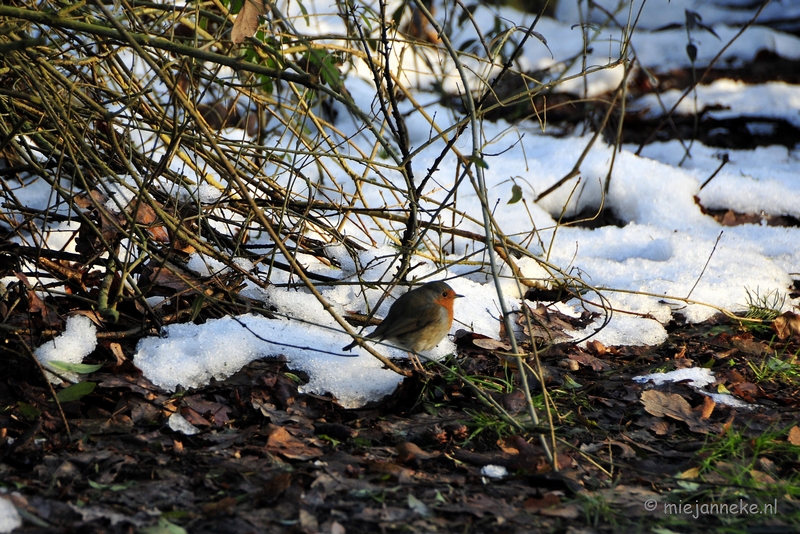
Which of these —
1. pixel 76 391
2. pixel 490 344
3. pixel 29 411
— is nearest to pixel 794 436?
pixel 490 344

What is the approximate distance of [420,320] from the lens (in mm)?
3162

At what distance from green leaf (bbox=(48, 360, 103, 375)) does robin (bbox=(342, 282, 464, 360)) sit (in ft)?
3.23

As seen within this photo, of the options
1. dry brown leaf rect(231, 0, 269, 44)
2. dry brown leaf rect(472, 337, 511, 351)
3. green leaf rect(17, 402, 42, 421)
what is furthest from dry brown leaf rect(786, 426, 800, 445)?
green leaf rect(17, 402, 42, 421)

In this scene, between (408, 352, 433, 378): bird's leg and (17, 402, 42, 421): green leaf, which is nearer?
(17, 402, 42, 421): green leaf

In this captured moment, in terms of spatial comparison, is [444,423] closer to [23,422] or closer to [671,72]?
[23,422]

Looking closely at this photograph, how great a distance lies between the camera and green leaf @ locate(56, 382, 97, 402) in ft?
8.48

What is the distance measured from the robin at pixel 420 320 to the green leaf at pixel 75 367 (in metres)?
0.99

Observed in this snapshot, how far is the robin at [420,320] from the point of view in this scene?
3156mm

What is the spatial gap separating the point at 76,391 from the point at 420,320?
53.7 inches

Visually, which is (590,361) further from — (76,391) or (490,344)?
(76,391)

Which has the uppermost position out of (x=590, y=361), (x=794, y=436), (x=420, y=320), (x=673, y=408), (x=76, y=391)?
(x=420, y=320)

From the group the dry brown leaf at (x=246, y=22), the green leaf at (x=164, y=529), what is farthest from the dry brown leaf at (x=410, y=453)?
the dry brown leaf at (x=246, y=22)

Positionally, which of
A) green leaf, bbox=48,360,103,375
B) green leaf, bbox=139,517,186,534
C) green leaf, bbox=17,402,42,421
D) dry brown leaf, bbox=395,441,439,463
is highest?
green leaf, bbox=48,360,103,375

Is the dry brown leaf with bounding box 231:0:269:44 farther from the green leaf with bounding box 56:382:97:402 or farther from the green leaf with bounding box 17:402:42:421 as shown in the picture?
the green leaf with bounding box 17:402:42:421
